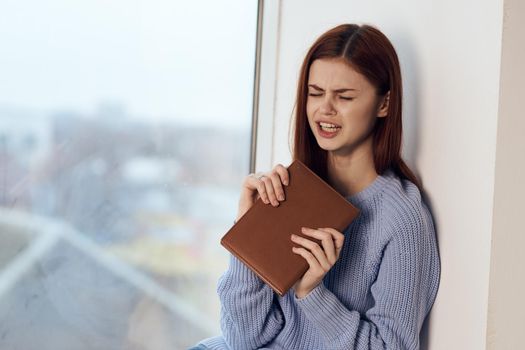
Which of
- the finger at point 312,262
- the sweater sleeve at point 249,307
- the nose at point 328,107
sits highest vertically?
the nose at point 328,107

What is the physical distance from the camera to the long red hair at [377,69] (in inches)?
53.7

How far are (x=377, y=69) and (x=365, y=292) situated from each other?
16.5 inches

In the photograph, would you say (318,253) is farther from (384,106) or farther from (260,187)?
(384,106)

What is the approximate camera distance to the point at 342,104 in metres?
1.38

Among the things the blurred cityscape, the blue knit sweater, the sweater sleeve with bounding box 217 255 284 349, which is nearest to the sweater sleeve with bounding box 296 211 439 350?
the blue knit sweater

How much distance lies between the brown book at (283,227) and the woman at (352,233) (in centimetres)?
2

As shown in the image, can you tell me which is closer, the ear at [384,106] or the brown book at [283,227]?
the brown book at [283,227]

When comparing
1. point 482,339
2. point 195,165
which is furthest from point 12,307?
point 482,339

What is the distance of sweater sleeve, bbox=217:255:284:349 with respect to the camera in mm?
1417

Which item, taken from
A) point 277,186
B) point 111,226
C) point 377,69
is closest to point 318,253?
point 277,186

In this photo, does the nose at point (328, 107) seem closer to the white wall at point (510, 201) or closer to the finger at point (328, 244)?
the finger at point (328, 244)

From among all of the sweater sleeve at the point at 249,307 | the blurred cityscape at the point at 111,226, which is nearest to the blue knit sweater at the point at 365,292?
the sweater sleeve at the point at 249,307

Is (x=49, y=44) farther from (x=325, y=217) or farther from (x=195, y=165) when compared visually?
(x=325, y=217)

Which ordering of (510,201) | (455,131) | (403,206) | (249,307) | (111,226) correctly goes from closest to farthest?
(510,201)
(455,131)
(403,206)
(249,307)
(111,226)
